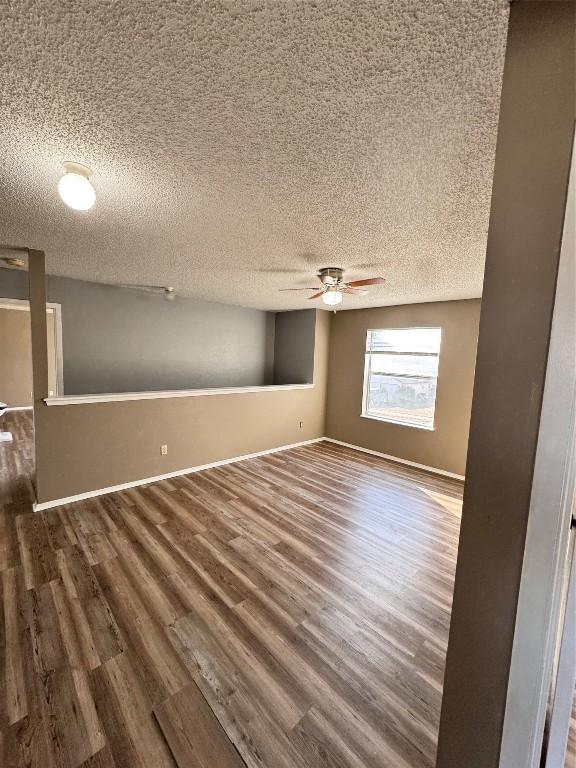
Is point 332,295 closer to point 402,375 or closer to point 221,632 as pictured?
point 402,375

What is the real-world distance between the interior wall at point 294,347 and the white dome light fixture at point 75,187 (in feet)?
→ 14.1

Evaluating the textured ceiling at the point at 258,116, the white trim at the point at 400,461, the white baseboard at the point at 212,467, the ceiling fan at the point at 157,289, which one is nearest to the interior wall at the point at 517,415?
the textured ceiling at the point at 258,116

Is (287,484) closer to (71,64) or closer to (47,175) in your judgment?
(47,175)

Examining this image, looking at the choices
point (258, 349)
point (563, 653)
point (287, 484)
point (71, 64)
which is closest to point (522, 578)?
point (563, 653)

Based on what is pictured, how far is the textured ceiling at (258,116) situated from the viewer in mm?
807

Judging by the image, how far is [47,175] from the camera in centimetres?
159

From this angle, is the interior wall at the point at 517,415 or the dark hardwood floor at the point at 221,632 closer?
the interior wall at the point at 517,415

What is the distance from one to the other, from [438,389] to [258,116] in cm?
411

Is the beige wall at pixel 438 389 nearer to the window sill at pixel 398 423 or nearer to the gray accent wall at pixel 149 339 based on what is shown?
the window sill at pixel 398 423

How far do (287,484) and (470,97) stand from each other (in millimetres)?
3594

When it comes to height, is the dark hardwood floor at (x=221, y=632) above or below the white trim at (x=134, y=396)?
below

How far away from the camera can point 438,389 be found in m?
4.39

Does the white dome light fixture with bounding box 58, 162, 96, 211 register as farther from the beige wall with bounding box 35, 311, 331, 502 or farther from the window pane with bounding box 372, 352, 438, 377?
the window pane with bounding box 372, 352, 438, 377

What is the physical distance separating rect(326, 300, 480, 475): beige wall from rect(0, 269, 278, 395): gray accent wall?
65.3 inches
